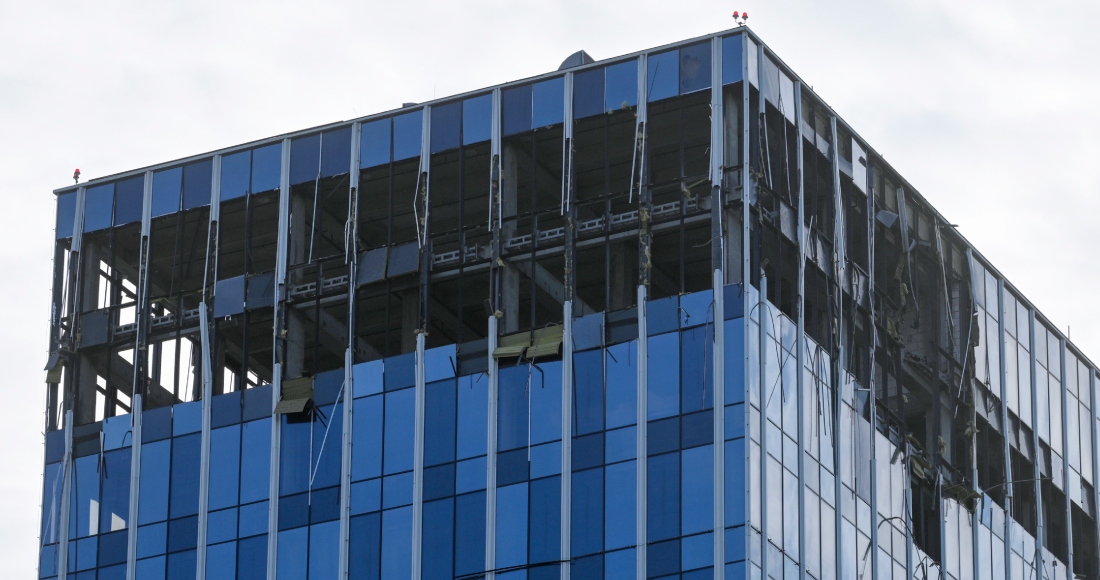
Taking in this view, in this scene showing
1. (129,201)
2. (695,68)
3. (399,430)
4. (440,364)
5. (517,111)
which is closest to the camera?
(695,68)

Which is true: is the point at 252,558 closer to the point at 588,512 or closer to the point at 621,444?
the point at 588,512

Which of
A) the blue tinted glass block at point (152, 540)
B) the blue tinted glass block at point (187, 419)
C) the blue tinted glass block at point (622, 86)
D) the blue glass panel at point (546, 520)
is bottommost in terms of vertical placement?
the blue glass panel at point (546, 520)

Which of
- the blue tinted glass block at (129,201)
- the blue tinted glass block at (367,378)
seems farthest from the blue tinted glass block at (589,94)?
the blue tinted glass block at (129,201)

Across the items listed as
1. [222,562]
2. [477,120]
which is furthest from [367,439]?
[477,120]

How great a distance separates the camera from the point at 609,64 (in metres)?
76.2

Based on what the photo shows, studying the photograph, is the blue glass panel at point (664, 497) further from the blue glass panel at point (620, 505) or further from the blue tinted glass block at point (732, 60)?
the blue tinted glass block at point (732, 60)

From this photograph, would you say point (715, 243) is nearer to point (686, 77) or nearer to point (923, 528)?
point (686, 77)

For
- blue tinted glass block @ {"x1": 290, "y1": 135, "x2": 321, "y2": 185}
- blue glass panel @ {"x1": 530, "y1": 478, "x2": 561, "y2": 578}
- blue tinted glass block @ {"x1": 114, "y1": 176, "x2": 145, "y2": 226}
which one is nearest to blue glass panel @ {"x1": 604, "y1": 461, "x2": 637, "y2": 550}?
blue glass panel @ {"x1": 530, "y1": 478, "x2": 561, "y2": 578}

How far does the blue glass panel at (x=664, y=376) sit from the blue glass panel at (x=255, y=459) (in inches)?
538

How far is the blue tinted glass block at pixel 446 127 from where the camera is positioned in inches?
3088

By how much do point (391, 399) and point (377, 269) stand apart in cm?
472

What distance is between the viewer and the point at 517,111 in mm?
77375

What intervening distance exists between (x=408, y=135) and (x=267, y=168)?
549cm

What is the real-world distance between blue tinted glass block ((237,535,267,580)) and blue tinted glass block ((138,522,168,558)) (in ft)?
9.77
